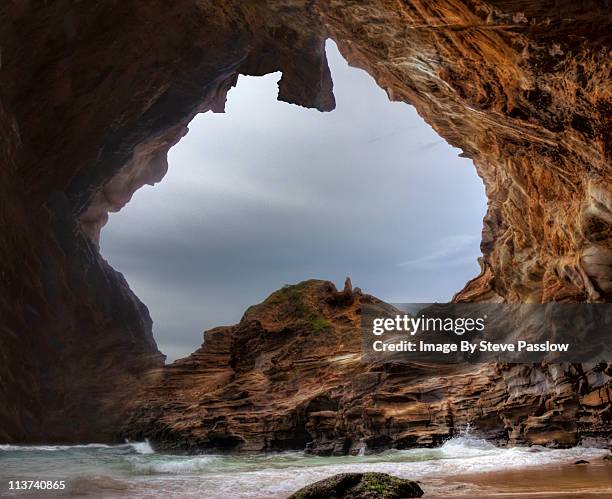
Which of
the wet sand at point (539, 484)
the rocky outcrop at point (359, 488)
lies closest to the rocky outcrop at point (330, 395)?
the wet sand at point (539, 484)

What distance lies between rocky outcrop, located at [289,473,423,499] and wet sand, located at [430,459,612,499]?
68 centimetres

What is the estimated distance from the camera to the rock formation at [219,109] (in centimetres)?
899

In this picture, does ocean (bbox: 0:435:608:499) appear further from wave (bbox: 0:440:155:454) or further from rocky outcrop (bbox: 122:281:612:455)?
wave (bbox: 0:440:155:454)

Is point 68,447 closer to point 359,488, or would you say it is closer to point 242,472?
point 242,472

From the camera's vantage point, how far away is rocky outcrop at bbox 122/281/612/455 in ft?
49.4

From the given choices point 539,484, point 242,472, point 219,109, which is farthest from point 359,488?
point 219,109

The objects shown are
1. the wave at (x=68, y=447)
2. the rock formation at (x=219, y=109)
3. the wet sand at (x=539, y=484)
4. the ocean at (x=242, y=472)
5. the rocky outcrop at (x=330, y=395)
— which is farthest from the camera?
the wave at (x=68, y=447)

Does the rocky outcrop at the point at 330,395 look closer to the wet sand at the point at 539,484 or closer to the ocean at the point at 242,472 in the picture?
the ocean at the point at 242,472

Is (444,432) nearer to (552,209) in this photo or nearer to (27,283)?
(552,209)

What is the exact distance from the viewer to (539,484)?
22.5 feet

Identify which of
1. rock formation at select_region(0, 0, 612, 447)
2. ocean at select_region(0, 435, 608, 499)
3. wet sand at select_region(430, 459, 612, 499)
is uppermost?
rock formation at select_region(0, 0, 612, 447)

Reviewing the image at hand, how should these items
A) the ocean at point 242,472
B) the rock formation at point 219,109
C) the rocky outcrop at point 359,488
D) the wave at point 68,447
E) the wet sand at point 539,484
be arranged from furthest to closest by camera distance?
the wave at point 68,447 → the rock formation at point 219,109 → the ocean at point 242,472 → the wet sand at point 539,484 → the rocky outcrop at point 359,488

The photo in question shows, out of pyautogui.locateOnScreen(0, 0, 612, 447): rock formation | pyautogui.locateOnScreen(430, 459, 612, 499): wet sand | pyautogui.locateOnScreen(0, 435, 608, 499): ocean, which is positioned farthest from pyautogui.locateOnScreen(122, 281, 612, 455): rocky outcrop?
pyautogui.locateOnScreen(430, 459, 612, 499): wet sand

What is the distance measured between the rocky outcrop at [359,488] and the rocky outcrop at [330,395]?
33.9ft
